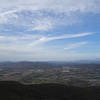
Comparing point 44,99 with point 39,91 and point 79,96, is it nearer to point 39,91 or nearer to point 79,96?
point 39,91

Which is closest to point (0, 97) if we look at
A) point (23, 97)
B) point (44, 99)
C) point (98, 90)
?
point (23, 97)

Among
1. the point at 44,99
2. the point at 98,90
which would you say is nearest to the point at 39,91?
the point at 44,99

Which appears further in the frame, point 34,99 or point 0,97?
point 34,99

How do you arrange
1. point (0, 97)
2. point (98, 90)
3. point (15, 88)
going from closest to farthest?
point (0, 97)
point (15, 88)
point (98, 90)

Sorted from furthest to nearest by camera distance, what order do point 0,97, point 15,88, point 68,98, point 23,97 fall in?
1. point 15,88
2. point 68,98
3. point 23,97
4. point 0,97

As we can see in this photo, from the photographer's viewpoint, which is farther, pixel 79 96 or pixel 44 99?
pixel 79 96

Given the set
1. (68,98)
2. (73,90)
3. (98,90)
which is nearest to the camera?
(68,98)

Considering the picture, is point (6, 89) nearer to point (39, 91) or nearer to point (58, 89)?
point (39, 91)

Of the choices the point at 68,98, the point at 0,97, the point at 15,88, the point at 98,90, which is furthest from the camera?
the point at 98,90
